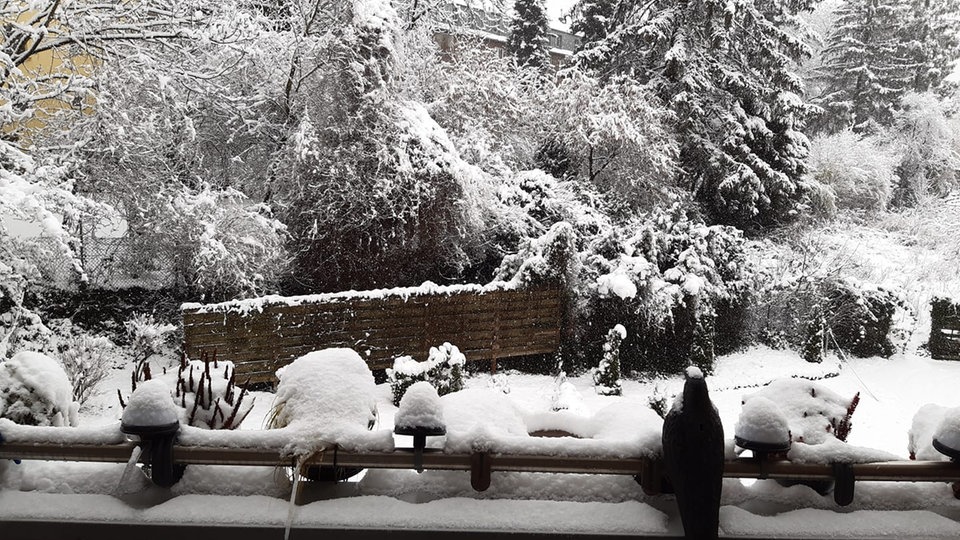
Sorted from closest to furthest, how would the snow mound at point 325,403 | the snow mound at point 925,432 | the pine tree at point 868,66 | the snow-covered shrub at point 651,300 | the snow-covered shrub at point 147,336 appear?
1. the snow mound at point 325,403
2. the snow mound at point 925,432
3. the snow-covered shrub at point 147,336
4. the snow-covered shrub at point 651,300
5. the pine tree at point 868,66

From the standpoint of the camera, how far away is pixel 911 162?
1340 centimetres

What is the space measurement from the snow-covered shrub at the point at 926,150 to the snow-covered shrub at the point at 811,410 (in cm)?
1400

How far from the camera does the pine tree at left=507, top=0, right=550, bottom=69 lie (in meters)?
13.8

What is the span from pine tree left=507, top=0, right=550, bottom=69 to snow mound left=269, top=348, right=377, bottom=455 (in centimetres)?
1338

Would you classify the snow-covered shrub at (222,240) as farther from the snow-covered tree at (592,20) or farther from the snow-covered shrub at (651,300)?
the snow-covered tree at (592,20)

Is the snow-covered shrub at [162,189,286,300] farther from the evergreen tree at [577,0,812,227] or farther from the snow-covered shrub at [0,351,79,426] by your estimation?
the evergreen tree at [577,0,812,227]

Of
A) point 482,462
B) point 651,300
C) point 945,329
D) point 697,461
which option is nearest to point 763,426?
point 697,461

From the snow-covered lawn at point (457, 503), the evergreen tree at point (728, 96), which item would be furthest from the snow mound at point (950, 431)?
the evergreen tree at point (728, 96)

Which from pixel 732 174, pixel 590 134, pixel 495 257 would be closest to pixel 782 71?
pixel 732 174

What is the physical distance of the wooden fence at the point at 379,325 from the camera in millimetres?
5051

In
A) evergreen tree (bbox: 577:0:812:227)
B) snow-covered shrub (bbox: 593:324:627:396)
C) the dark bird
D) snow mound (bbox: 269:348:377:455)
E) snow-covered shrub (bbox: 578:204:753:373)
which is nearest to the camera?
the dark bird

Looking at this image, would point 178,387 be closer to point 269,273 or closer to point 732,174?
point 269,273

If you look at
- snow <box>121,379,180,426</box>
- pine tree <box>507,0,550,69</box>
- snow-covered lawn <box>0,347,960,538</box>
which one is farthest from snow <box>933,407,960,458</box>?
pine tree <box>507,0,550,69</box>

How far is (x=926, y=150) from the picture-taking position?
1334 cm
